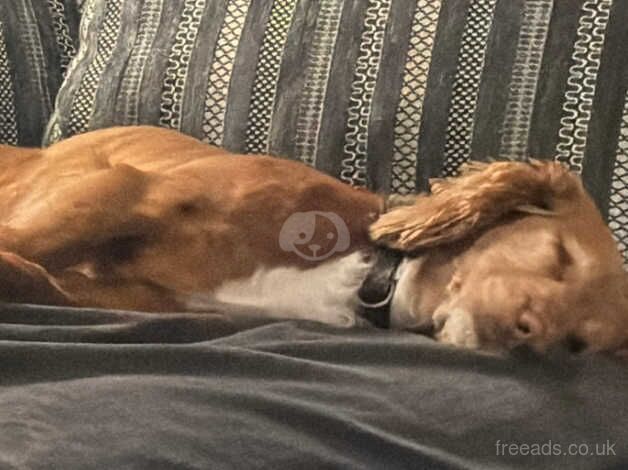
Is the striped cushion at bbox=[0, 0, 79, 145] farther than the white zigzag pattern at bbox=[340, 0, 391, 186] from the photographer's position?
Yes

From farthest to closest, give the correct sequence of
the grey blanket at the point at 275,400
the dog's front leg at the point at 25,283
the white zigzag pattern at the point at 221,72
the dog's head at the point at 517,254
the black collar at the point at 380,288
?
the white zigzag pattern at the point at 221,72, the black collar at the point at 380,288, the dog's head at the point at 517,254, the dog's front leg at the point at 25,283, the grey blanket at the point at 275,400

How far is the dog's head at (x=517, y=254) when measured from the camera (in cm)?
179

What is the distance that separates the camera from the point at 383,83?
212cm

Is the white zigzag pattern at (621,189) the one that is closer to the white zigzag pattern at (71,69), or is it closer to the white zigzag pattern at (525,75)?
the white zigzag pattern at (525,75)

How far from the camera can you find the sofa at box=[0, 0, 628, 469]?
4.57 feet

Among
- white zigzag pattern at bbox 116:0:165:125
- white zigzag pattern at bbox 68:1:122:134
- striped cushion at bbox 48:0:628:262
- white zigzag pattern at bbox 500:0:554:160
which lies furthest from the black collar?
white zigzag pattern at bbox 68:1:122:134

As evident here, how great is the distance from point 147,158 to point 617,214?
88cm

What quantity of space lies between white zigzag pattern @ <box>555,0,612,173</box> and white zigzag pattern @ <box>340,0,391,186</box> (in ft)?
1.22

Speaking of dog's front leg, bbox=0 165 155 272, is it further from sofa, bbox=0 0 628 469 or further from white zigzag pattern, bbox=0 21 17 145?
white zigzag pattern, bbox=0 21 17 145

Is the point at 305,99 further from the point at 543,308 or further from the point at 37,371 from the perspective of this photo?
the point at 37,371

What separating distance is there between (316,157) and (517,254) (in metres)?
0.50

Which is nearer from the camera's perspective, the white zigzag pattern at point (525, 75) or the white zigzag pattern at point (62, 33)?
the white zigzag pattern at point (525, 75)

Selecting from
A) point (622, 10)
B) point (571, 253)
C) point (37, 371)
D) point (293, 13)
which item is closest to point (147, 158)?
point (293, 13)

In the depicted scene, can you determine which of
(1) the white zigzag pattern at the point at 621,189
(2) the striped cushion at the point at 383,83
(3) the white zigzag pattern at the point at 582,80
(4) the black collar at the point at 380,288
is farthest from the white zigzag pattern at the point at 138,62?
(1) the white zigzag pattern at the point at 621,189
